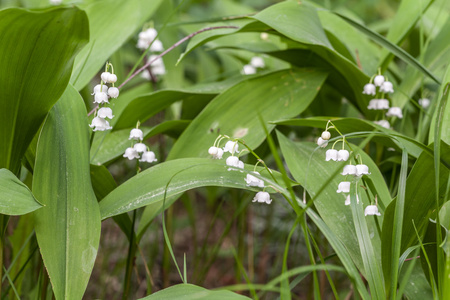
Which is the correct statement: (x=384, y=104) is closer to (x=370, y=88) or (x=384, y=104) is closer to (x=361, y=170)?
(x=370, y=88)

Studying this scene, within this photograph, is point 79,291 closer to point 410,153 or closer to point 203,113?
point 203,113

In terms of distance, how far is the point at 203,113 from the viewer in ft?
4.54

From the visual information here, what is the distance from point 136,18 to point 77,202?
80cm

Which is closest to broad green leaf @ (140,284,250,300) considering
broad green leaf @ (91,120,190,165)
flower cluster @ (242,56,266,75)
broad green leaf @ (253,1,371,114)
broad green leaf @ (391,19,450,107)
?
broad green leaf @ (91,120,190,165)

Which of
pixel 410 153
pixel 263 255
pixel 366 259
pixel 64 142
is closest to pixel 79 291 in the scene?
pixel 64 142

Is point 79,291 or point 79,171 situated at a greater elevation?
point 79,171

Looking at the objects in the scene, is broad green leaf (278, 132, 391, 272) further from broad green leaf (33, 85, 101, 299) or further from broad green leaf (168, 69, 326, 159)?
broad green leaf (33, 85, 101, 299)

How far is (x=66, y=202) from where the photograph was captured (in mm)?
1050

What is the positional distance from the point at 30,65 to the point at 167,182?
382 mm

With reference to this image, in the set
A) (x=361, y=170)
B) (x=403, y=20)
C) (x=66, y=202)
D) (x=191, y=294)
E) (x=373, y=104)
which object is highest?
(x=403, y=20)

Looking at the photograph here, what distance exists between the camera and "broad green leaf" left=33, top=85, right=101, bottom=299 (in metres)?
0.99

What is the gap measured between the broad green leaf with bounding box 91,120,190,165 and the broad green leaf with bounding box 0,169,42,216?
16.9 inches

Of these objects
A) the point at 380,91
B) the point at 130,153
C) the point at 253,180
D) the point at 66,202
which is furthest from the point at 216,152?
the point at 380,91

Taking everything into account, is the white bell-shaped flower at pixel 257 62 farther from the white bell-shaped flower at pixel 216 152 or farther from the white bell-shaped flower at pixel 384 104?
the white bell-shaped flower at pixel 216 152
